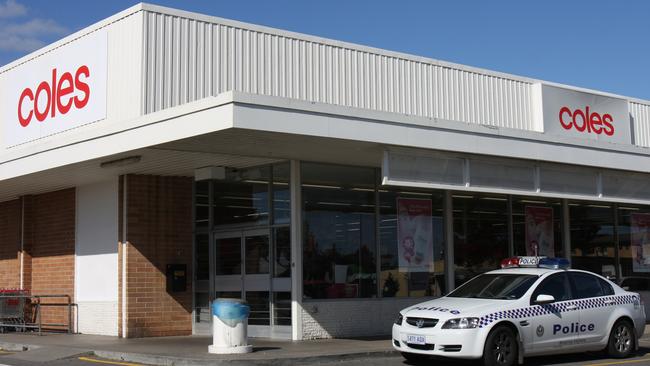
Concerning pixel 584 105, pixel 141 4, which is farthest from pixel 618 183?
pixel 141 4

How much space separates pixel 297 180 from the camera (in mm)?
16812

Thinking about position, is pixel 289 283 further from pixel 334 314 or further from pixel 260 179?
pixel 260 179

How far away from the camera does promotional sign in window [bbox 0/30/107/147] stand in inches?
701

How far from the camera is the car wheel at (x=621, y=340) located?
13875mm

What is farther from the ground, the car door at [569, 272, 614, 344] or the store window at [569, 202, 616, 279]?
the store window at [569, 202, 616, 279]

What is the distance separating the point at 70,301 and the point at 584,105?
48.6 feet

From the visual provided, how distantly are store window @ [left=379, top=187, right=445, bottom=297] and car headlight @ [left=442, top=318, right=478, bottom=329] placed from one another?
229 inches

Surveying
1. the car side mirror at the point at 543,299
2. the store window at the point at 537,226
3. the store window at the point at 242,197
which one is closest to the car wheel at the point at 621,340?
the car side mirror at the point at 543,299

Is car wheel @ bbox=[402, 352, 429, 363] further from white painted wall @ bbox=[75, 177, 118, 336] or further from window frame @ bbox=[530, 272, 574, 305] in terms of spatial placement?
white painted wall @ bbox=[75, 177, 118, 336]

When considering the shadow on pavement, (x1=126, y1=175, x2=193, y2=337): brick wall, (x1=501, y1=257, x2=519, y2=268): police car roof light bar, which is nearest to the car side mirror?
the shadow on pavement

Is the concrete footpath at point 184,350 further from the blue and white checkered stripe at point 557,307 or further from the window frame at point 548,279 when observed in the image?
the window frame at point 548,279

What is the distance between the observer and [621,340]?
14.0 metres

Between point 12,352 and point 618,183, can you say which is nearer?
point 12,352

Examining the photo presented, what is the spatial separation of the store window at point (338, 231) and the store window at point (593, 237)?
6921mm
